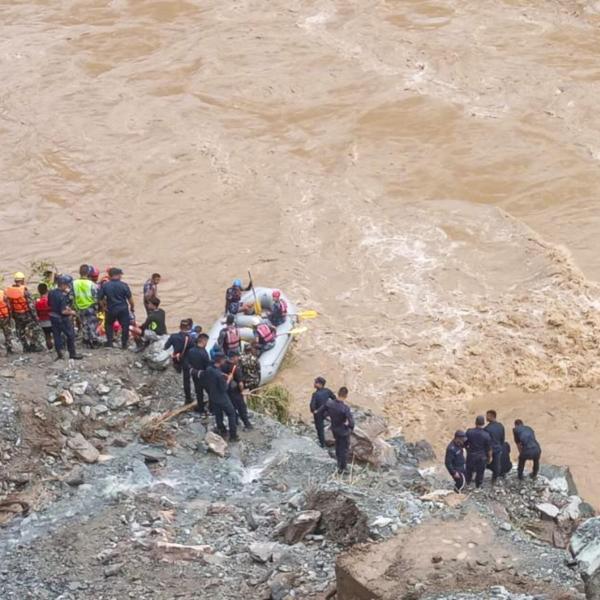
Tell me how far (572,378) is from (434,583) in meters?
9.07

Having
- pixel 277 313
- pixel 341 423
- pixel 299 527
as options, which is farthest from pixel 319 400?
pixel 277 313

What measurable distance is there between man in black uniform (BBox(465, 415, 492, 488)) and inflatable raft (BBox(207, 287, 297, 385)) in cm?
449

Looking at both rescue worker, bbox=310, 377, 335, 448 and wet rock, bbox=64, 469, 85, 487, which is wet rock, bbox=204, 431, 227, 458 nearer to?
rescue worker, bbox=310, 377, 335, 448

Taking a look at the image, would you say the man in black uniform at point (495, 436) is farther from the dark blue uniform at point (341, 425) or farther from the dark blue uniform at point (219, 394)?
the dark blue uniform at point (219, 394)

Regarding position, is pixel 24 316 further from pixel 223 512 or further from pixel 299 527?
pixel 299 527

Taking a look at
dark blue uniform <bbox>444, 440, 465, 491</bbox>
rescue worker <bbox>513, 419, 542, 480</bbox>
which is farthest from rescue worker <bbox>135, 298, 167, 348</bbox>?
rescue worker <bbox>513, 419, 542, 480</bbox>

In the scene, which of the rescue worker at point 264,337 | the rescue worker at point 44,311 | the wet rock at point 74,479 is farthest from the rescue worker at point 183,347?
the rescue worker at point 264,337

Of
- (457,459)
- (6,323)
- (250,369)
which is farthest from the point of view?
(250,369)

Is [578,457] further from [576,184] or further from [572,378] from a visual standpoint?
[576,184]

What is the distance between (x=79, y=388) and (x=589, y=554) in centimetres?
687

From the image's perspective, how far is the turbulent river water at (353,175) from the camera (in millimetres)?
17281

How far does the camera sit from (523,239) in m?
20.5

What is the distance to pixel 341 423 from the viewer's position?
11664mm

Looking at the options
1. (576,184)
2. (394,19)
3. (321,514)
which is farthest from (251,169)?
(321,514)
